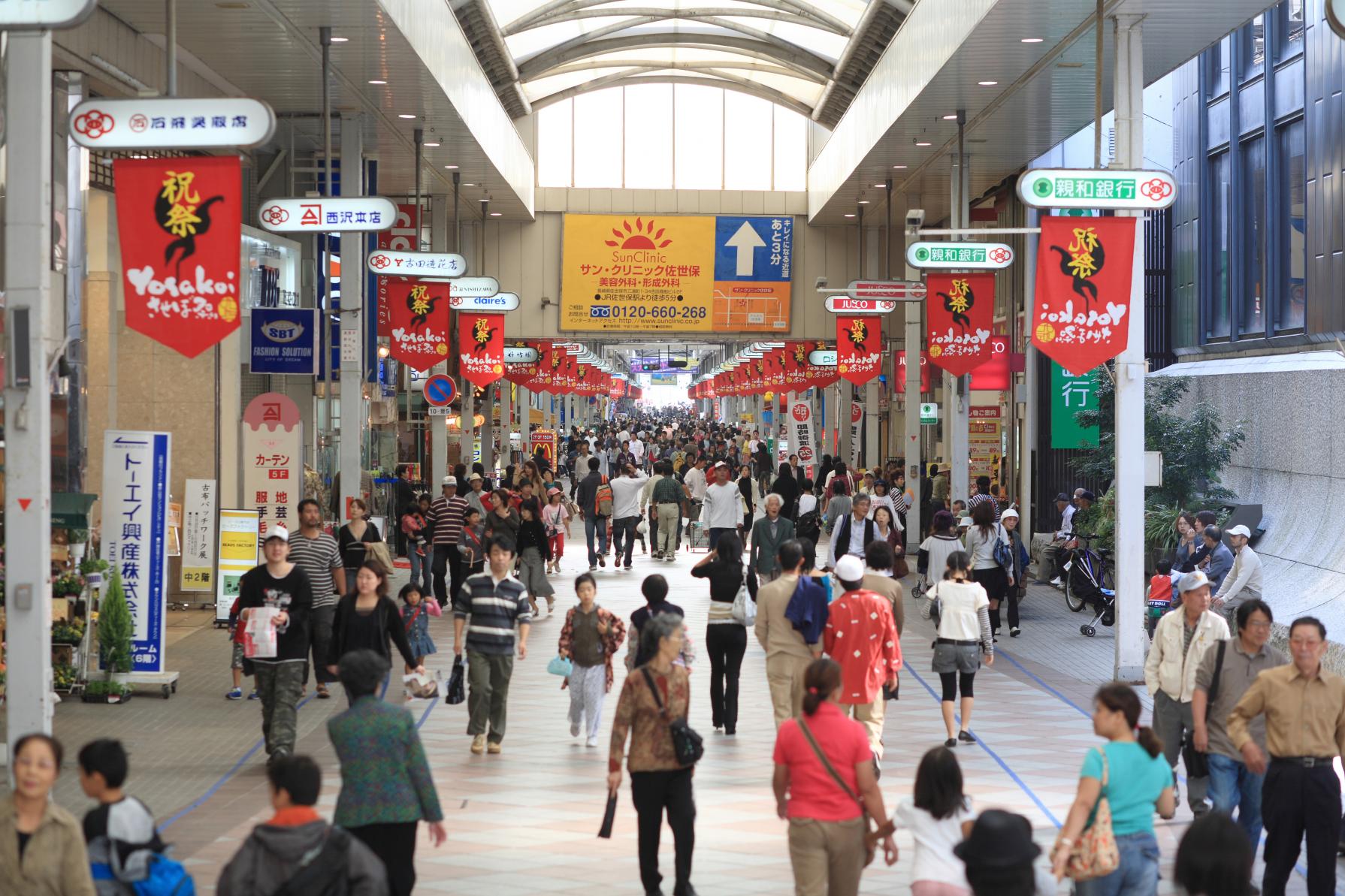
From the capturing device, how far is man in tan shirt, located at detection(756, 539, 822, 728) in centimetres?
984

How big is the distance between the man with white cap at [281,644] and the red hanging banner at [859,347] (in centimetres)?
1594

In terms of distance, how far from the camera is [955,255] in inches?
677

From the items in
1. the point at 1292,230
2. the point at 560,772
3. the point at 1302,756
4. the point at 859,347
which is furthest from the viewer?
the point at 859,347

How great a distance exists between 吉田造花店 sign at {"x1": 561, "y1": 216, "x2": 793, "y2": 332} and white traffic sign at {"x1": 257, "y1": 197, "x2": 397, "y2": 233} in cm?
1746

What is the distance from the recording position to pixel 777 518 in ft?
50.4

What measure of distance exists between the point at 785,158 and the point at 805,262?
2.30 metres

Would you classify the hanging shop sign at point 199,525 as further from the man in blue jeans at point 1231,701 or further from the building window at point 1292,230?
the building window at point 1292,230

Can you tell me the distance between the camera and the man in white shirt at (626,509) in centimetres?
2278

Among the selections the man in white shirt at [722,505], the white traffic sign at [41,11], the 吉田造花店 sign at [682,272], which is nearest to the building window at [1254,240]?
the man in white shirt at [722,505]

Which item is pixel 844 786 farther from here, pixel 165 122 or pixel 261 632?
pixel 165 122

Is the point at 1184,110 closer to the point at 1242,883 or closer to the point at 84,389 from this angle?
the point at 84,389

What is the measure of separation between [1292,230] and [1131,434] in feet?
24.8

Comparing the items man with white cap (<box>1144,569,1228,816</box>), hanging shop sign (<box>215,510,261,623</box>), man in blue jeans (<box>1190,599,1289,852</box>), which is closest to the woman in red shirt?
man in blue jeans (<box>1190,599,1289,852</box>)

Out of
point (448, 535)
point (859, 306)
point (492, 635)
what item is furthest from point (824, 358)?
point (492, 635)
